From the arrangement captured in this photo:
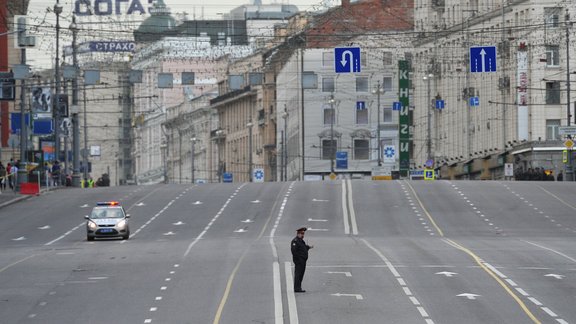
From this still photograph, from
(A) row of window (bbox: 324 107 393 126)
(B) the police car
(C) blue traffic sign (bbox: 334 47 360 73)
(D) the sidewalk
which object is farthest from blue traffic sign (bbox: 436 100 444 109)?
(B) the police car

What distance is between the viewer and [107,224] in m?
59.1

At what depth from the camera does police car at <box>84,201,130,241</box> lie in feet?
194

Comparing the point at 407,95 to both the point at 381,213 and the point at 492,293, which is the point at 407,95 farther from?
the point at 492,293

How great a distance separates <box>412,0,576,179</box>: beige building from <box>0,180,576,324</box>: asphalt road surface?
81.8 ft

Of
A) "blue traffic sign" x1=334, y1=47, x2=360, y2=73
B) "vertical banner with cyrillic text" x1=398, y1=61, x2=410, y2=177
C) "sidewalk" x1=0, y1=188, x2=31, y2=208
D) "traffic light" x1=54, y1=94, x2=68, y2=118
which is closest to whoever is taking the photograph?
"blue traffic sign" x1=334, y1=47, x2=360, y2=73

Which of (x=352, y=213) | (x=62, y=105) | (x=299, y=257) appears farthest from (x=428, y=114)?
(x=299, y=257)

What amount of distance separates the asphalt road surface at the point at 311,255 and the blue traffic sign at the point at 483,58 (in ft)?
21.0

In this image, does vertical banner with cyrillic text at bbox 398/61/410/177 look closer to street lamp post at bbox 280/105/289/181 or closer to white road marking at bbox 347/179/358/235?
street lamp post at bbox 280/105/289/181

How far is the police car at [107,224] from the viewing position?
194ft

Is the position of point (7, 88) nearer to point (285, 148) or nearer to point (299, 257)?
point (299, 257)

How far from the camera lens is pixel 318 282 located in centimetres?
3825

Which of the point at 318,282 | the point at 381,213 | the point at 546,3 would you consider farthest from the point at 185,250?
the point at 546,3

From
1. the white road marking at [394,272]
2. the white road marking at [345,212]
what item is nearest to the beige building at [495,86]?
the white road marking at [345,212]

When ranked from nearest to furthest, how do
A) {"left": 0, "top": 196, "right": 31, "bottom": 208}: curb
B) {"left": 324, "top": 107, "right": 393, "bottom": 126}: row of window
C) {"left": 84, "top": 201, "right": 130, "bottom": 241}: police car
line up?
{"left": 84, "top": 201, "right": 130, "bottom": 241}: police car → {"left": 0, "top": 196, "right": 31, "bottom": 208}: curb → {"left": 324, "top": 107, "right": 393, "bottom": 126}: row of window
